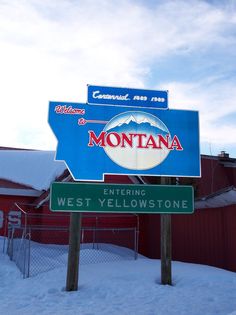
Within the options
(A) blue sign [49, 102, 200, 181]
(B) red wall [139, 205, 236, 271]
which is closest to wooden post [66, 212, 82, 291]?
(A) blue sign [49, 102, 200, 181]

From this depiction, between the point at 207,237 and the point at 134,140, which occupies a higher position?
the point at 134,140

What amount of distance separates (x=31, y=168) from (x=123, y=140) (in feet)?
43.1

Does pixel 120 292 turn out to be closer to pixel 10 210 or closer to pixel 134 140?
pixel 134 140

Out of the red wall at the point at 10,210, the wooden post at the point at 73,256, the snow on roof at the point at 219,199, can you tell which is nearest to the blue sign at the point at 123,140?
the wooden post at the point at 73,256

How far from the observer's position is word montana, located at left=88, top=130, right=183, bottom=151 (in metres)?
10.9

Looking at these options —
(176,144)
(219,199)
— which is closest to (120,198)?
(176,144)

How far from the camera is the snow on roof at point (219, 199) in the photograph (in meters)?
12.6

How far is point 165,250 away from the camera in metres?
10.8

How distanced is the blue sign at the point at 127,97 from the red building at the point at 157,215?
138 inches

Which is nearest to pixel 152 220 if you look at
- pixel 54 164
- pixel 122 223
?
pixel 122 223

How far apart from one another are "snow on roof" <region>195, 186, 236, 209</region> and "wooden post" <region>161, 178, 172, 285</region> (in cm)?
248

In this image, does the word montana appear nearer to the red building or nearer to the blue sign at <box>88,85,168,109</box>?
the blue sign at <box>88,85,168,109</box>

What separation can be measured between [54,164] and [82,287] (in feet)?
44.2

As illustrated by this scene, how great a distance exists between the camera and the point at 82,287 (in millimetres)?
10234
